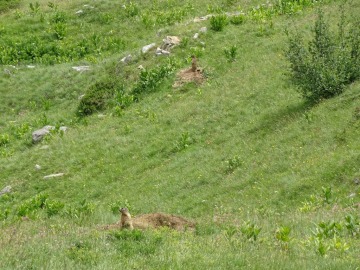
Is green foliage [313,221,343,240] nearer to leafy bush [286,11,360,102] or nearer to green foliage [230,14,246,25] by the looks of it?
leafy bush [286,11,360,102]

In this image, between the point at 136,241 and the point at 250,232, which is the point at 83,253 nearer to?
the point at 136,241

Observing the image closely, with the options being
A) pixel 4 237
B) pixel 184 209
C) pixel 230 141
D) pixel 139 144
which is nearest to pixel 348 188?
pixel 184 209

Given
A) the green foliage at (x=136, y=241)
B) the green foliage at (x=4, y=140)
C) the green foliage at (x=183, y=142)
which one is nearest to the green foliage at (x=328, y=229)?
the green foliage at (x=136, y=241)

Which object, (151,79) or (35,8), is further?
(35,8)

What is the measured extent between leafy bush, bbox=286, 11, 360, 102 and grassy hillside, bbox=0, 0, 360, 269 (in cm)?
54

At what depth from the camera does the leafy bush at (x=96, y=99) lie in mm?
27578

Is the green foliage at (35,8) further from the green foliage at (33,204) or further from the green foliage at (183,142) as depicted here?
the green foliage at (33,204)

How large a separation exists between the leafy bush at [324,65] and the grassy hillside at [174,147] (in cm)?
54

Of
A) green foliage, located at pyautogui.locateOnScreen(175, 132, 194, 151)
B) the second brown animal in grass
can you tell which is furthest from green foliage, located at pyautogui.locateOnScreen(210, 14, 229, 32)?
the second brown animal in grass

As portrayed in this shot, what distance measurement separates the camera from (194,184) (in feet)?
62.8

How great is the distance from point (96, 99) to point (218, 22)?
264 inches

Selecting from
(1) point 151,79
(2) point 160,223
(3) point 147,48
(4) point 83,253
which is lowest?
(1) point 151,79

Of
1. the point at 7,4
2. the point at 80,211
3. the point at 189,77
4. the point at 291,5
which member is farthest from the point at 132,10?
the point at 80,211

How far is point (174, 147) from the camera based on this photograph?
22.0 m
